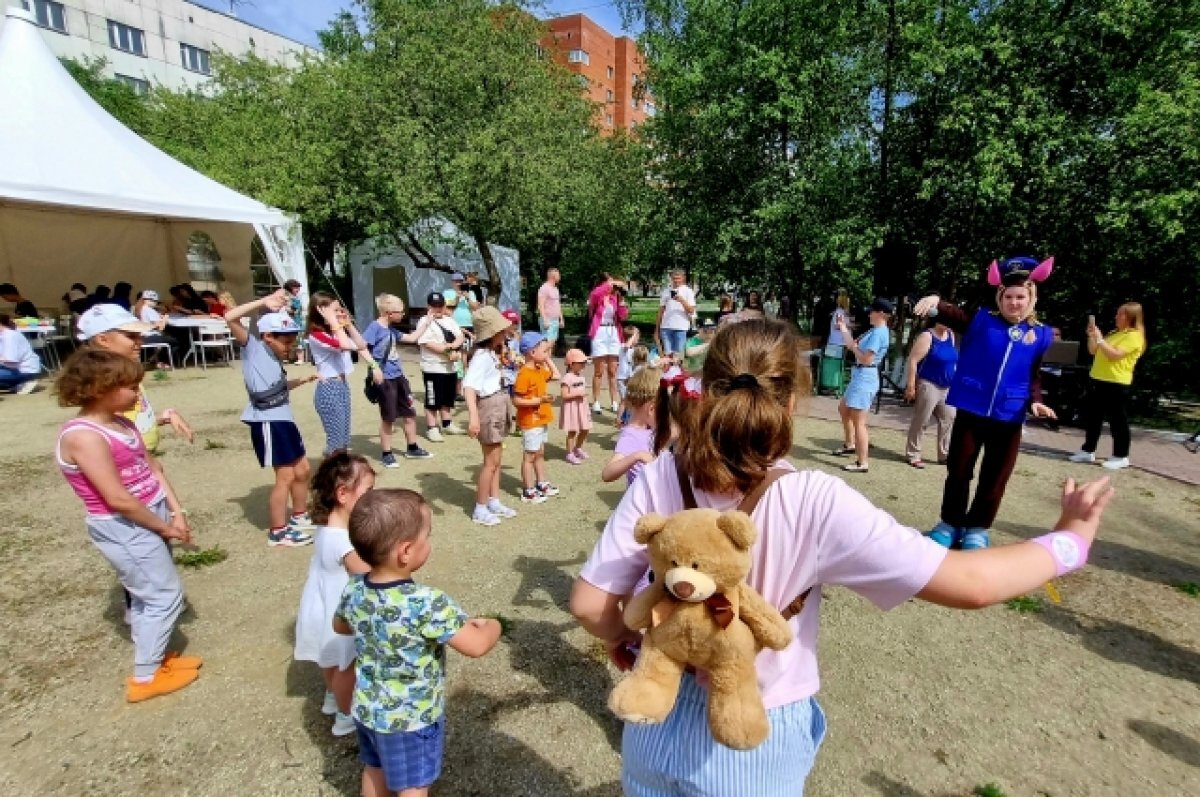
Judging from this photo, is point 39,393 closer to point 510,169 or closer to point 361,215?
point 361,215

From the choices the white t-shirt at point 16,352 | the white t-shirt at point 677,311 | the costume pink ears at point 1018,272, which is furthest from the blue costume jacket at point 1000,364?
the white t-shirt at point 16,352

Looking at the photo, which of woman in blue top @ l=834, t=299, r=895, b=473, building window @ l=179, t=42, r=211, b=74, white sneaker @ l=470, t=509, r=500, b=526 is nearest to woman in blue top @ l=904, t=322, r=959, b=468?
woman in blue top @ l=834, t=299, r=895, b=473

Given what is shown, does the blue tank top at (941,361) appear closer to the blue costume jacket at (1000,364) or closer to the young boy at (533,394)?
the blue costume jacket at (1000,364)

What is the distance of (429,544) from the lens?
7.77 ft

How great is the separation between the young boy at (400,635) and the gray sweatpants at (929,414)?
6.15m

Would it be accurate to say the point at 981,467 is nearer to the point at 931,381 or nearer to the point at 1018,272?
the point at 1018,272

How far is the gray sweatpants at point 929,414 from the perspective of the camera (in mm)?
6621

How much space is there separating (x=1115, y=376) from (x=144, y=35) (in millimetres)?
50225

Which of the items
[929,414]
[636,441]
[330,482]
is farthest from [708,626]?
[929,414]

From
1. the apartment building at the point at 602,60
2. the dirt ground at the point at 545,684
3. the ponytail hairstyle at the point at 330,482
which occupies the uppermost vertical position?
the apartment building at the point at 602,60

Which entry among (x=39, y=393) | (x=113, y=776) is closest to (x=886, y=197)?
(x=113, y=776)

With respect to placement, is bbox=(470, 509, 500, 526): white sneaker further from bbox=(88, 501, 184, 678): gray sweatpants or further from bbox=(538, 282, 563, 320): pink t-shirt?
bbox=(538, 282, 563, 320): pink t-shirt

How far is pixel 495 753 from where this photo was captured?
8.95 ft

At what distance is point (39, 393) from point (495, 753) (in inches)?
480
